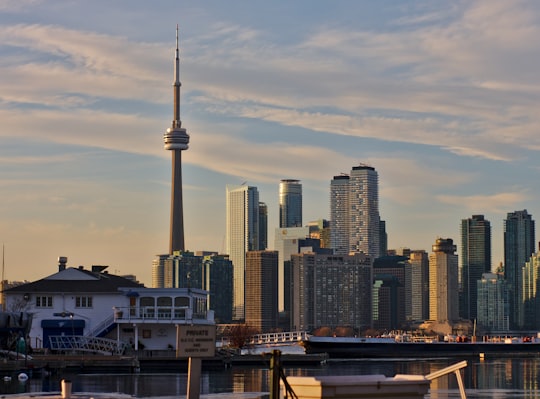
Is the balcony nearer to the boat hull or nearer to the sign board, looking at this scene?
the boat hull

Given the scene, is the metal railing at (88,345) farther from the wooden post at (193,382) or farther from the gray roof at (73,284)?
the wooden post at (193,382)

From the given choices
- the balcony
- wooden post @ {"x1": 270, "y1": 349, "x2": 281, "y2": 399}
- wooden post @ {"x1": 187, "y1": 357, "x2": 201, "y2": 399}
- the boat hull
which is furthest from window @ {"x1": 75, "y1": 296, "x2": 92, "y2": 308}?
wooden post @ {"x1": 270, "y1": 349, "x2": 281, "y2": 399}

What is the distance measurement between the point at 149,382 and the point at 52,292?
2835cm

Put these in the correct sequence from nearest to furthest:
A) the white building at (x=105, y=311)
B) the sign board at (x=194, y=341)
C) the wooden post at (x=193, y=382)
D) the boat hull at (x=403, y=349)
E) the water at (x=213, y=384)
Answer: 1. the sign board at (x=194, y=341)
2. the wooden post at (x=193, y=382)
3. the water at (x=213, y=384)
4. the white building at (x=105, y=311)
5. the boat hull at (x=403, y=349)

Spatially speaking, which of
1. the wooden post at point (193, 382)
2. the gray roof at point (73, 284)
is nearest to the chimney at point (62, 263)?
the gray roof at point (73, 284)

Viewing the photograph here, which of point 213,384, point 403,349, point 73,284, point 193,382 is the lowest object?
point 403,349

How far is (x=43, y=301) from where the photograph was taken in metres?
101

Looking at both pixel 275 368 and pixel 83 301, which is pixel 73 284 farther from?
pixel 275 368

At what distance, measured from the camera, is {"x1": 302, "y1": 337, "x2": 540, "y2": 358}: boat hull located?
15875 cm

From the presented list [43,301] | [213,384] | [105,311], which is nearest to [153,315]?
[105,311]

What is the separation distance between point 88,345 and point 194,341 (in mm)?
71173

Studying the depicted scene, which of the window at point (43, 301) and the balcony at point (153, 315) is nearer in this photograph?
the balcony at point (153, 315)

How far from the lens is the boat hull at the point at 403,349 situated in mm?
158750

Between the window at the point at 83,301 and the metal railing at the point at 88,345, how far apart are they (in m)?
2.93
